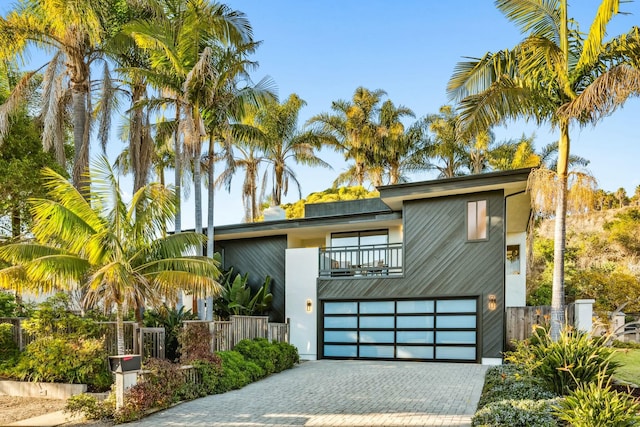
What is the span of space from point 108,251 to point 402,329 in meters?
9.96

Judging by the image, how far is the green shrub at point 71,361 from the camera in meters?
11.3

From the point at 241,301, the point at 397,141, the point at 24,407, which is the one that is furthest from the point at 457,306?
the point at 397,141

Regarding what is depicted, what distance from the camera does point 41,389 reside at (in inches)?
454

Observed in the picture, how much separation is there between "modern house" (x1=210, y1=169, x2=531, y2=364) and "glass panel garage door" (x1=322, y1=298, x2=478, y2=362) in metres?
0.03

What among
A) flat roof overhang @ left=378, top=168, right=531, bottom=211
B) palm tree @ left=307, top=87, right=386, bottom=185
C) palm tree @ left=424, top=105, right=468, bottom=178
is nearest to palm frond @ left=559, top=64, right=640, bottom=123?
flat roof overhang @ left=378, top=168, right=531, bottom=211

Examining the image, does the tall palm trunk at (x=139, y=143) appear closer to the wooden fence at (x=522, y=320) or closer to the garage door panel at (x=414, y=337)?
the garage door panel at (x=414, y=337)

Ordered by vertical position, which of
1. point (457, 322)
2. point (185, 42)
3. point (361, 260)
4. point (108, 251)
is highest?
point (185, 42)

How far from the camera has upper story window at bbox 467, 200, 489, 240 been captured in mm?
15961

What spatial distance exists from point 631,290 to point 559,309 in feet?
43.3

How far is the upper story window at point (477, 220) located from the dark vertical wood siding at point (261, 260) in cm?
754

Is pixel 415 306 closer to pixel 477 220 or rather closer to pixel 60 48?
pixel 477 220

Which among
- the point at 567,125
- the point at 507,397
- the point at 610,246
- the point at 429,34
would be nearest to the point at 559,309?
the point at 567,125

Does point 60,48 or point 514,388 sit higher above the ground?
point 60,48

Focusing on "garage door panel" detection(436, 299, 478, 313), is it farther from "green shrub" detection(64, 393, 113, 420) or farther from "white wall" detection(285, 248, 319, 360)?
"green shrub" detection(64, 393, 113, 420)
